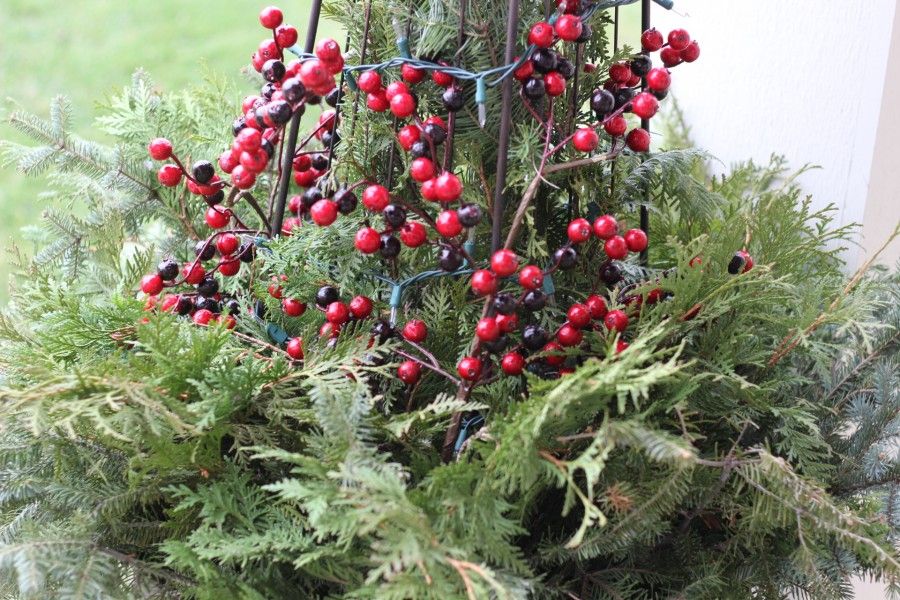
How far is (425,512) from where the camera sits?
18.7 inches

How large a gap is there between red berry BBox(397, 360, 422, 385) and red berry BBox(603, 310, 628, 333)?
130 mm

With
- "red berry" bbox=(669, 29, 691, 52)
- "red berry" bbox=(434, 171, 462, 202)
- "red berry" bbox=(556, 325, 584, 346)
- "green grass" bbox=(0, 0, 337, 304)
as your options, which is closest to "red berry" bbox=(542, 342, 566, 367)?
"red berry" bbox=(556, 325, 584, 346)

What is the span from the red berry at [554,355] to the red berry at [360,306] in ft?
0.41

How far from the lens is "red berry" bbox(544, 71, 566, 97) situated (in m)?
0.52

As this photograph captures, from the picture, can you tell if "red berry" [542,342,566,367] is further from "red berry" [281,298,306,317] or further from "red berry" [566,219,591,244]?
"red berry" [281,298,306,317]

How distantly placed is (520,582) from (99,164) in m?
0.55

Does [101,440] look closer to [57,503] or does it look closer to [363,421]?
[57,503]

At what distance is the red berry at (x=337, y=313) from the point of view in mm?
586

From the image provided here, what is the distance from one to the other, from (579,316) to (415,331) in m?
0.11

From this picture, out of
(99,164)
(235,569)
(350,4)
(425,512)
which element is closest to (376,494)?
(425,512)

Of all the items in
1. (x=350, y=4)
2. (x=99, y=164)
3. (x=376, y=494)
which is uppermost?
(x=350, y=4)

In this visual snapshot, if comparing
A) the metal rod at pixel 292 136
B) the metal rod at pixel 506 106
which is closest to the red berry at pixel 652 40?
the metal rod at pixel 506 106

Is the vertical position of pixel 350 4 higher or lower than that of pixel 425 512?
higher

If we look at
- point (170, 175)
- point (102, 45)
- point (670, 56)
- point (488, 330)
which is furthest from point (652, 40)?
point (102, 45)
